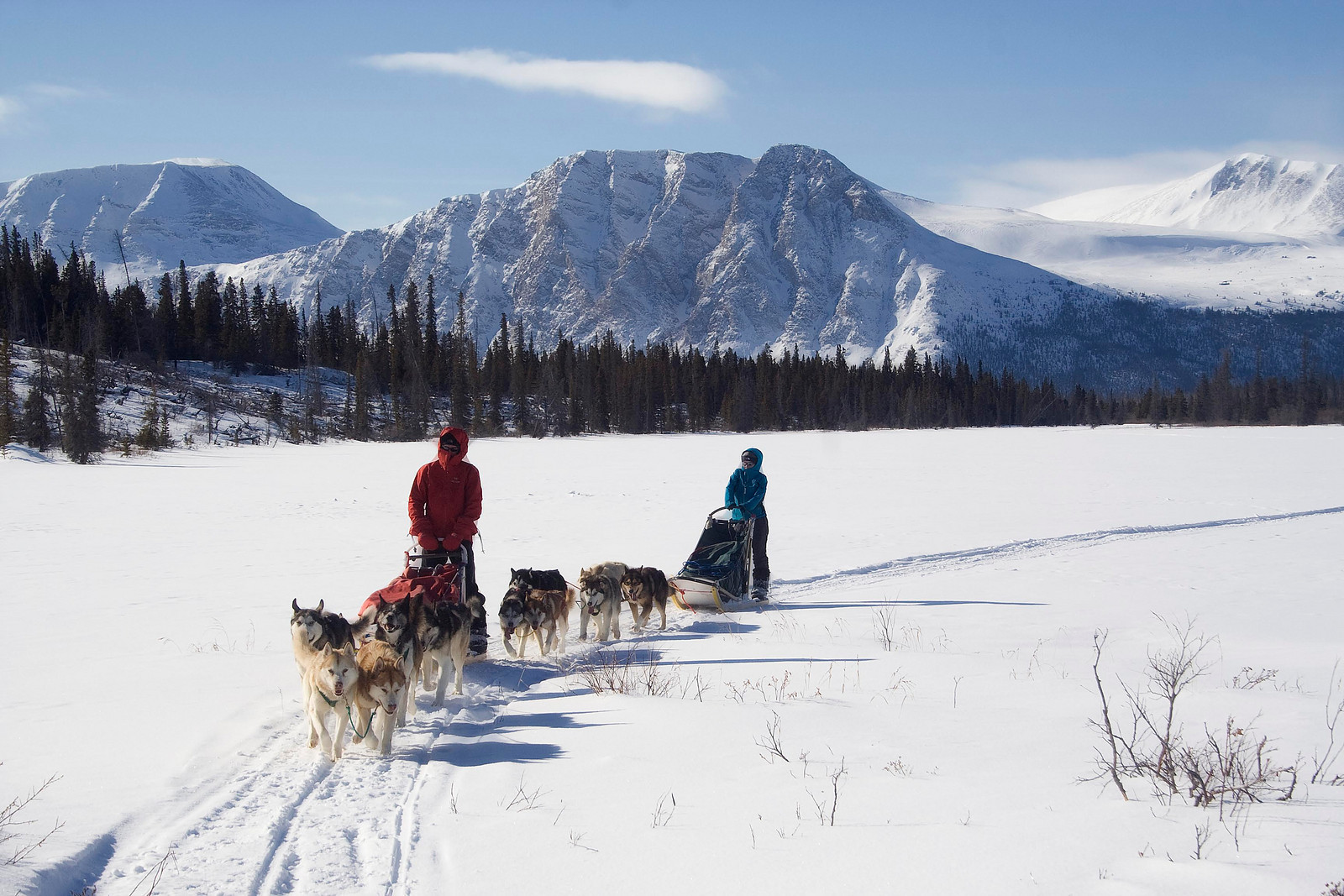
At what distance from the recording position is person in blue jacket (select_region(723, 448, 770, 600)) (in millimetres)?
12203

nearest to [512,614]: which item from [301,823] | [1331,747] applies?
[301,823]

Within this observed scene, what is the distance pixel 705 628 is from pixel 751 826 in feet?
21.2

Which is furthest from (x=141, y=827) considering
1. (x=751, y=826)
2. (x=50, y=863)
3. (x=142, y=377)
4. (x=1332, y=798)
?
(x=142, y=377)

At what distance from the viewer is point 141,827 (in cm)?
427

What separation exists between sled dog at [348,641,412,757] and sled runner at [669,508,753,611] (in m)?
6.06

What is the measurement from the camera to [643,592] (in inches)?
409

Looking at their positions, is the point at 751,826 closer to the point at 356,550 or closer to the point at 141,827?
the point at 141,827

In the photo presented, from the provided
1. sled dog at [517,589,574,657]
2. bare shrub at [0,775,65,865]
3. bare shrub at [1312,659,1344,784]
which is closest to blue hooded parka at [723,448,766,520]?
sled dog at [517,589,574,657]

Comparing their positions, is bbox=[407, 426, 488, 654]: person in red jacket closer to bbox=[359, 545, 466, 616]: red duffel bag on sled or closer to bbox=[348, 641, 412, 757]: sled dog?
bbox=[359, 545, 466, 616]: red duffel bag on sled

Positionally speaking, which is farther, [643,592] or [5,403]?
[5,403]

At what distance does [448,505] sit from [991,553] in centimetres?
1217

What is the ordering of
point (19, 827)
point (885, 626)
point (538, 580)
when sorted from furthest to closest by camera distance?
point (885, 626) < point (538, 580) < point (19, 827)

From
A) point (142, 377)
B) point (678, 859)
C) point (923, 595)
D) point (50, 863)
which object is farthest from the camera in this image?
point (142, 377)

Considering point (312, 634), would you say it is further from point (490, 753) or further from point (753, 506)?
point (753, 506)
